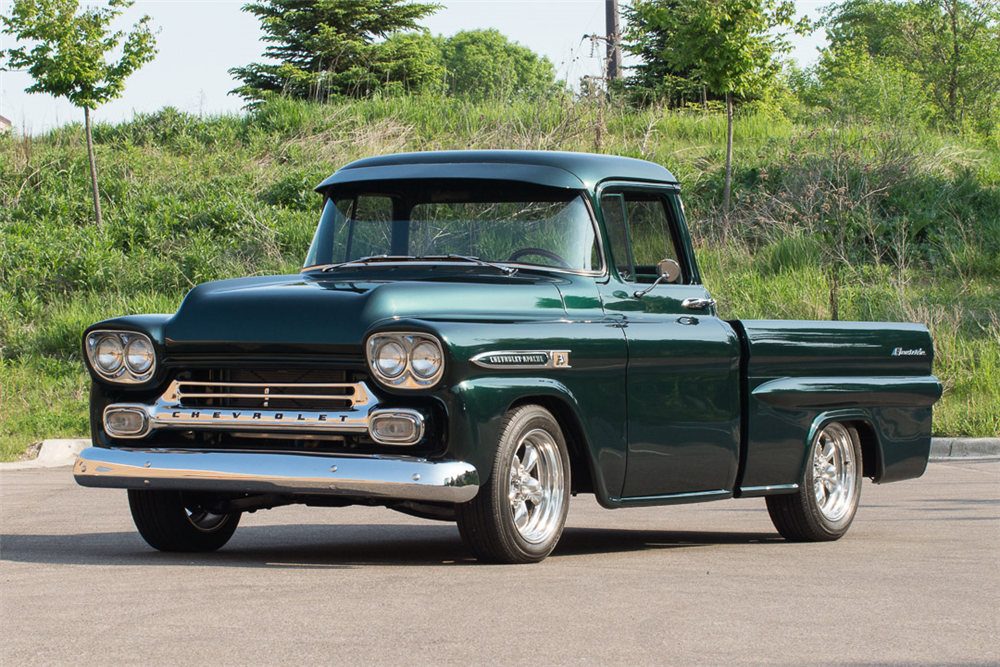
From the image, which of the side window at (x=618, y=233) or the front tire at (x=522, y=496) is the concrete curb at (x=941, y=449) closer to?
the side window at (x=618, y=233)

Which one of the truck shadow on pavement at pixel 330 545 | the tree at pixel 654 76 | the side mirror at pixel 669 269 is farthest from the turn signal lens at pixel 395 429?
the tree at pixel 654 76

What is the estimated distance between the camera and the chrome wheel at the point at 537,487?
654 centimetres

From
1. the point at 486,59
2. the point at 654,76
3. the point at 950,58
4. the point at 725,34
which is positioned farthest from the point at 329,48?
the point at 486,59

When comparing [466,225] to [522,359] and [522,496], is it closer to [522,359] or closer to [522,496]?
[522,359]

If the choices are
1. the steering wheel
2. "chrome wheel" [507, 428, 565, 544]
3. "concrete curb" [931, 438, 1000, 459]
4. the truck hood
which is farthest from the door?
"concrete curb" [931, 438, 1000, 459]

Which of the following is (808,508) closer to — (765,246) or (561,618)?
Result: (561,618)

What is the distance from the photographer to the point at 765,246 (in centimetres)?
2312

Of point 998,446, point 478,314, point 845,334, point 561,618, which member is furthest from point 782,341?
point 998,446

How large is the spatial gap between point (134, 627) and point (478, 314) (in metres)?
2.26

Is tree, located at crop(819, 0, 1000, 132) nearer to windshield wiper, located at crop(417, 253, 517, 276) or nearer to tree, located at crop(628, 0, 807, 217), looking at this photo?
tree, located at crop(628, 0, 807, 217)

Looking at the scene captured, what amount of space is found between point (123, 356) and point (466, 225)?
6.40ft

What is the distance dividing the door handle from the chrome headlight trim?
297 centimetres

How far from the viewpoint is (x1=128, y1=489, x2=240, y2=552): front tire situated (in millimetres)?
7176

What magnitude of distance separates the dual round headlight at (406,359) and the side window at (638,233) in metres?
1.80
